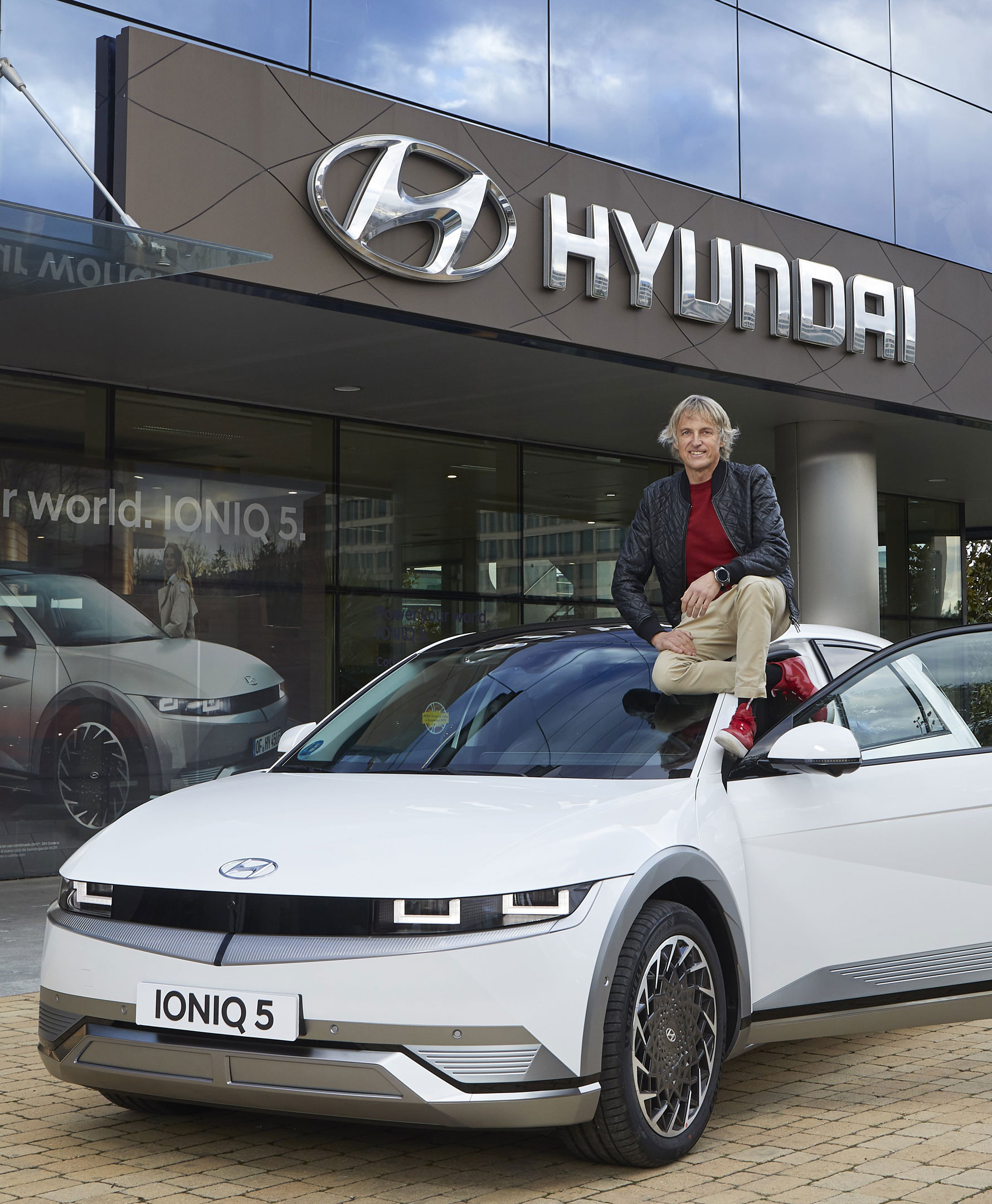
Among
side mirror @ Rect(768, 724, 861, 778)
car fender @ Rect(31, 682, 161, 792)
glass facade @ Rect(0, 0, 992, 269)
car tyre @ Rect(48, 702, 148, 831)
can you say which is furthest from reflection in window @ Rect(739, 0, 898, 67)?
side mirror @ Rect(768, 724, 861, 778)

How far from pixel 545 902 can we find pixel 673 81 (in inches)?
418

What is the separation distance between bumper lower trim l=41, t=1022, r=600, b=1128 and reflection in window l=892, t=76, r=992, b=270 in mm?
12263

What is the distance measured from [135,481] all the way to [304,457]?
187 centimetres

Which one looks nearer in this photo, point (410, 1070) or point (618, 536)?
point (410, 1070)

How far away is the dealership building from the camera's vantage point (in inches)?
337

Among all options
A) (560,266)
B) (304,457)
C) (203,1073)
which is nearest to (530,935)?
(203,1073)

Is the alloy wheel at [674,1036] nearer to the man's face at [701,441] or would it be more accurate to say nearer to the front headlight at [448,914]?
the front headlight at [448,914]

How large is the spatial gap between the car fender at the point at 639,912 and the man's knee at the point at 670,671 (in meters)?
0.71

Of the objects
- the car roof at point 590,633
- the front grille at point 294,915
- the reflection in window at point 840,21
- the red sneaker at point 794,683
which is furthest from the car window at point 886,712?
the reflection in window at point 840,21

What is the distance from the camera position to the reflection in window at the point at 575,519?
1548cm

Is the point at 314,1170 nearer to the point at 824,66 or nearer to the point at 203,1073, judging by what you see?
the point at 203,1073

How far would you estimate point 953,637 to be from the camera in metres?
5.09

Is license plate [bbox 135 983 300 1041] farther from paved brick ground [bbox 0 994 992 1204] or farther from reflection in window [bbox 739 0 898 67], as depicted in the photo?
reflection in window [bbox 739 0 898 67]

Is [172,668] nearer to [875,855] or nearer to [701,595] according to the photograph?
[701,595]
